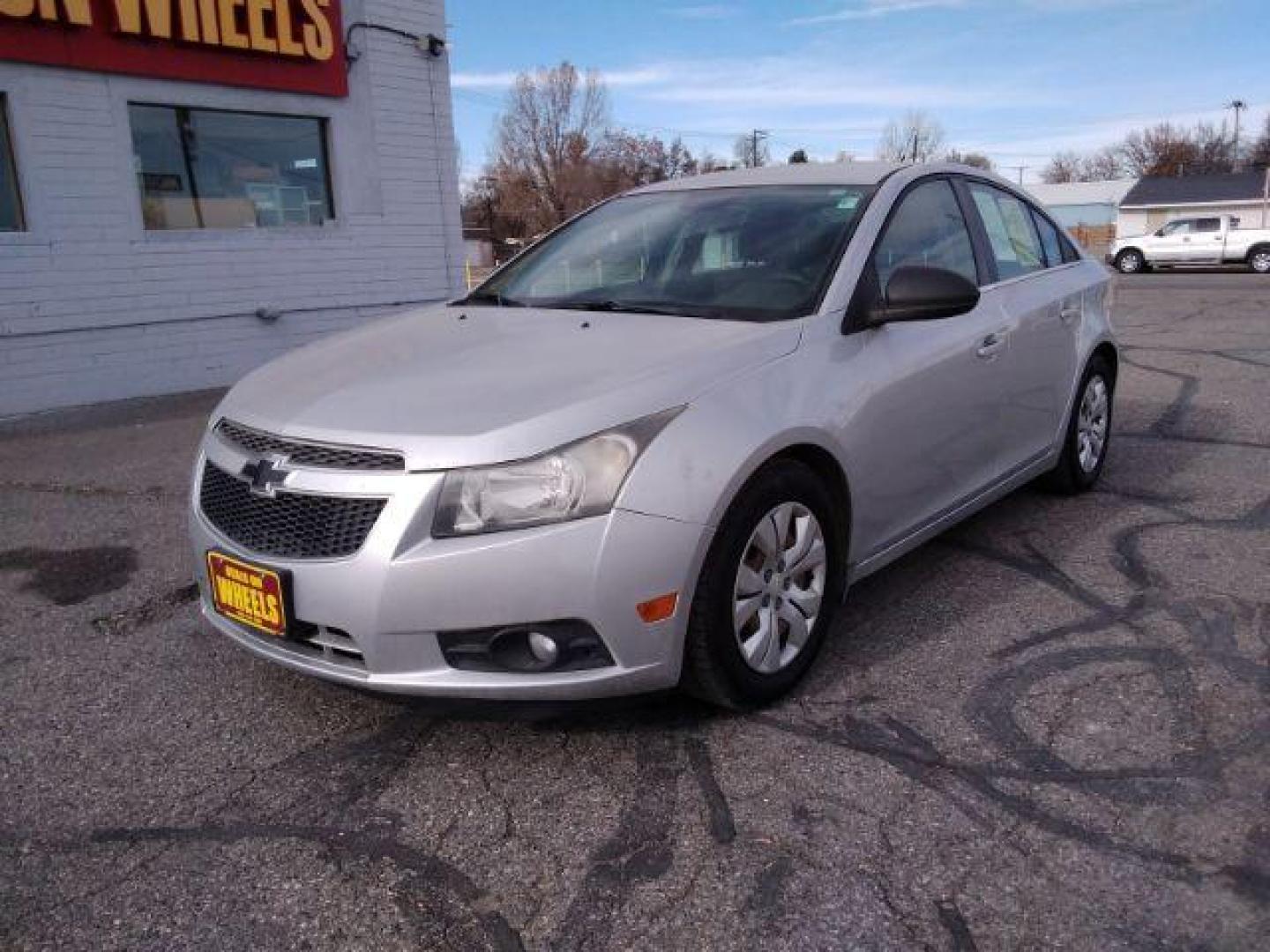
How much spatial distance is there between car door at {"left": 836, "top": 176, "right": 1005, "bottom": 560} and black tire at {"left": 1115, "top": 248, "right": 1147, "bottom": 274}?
29714 mm

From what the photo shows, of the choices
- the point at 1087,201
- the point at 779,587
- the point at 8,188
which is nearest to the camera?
the point at 779,587

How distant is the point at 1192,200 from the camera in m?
53.5

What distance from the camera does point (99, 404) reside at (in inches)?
351

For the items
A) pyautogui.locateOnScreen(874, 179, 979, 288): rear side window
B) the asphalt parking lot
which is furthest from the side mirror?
the asphalt parking lot

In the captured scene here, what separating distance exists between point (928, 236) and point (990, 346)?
1.59 ft

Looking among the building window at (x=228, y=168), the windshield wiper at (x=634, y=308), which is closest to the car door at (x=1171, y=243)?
the building window at (x=228, y=168)

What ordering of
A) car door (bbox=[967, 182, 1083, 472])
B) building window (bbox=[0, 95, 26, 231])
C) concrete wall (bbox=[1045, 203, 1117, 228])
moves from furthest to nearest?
concrete wall (bbox=[1045, 203, 1117, 228])
building window (bbox=[0, 95, 26, 231])
car door (bbox=[967, 182, 1083, 472])

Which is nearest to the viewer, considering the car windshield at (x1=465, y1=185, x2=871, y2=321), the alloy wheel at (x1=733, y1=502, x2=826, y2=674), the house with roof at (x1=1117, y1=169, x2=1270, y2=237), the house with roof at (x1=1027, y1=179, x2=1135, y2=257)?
the alloy wheel at (x1=733, y1=502, x2=826, y2=674)

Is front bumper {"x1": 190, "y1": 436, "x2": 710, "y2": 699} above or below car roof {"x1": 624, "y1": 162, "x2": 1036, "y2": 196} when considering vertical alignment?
below

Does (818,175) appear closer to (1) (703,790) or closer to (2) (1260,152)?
(1) (703,790)

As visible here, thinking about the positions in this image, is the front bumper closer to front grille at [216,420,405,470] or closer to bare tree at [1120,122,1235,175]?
front grille at [216,420,405,470]

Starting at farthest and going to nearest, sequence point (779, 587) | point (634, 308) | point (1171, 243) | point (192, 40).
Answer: point (1171, 243), point (192, 40), point (634, 308), point (779, 587)

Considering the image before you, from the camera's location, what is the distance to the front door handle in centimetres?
384

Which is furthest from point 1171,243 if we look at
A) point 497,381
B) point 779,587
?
point 497,381
